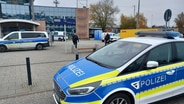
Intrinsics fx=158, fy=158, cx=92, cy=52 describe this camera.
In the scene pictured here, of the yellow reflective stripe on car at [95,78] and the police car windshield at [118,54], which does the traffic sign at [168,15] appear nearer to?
the police car windshield at [118,54]

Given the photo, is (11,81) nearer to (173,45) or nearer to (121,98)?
(121,98)

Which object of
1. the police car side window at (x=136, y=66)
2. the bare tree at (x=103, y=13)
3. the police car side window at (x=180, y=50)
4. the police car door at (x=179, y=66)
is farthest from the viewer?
the bare tree at (x=103, y=13)

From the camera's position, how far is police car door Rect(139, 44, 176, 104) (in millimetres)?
2975

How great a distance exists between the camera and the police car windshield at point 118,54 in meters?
3.13

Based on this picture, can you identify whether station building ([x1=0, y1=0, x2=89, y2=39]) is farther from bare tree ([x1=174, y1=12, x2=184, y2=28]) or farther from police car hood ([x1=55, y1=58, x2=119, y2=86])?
→ bare tree ([x1=174, y1=12, x2=184, y2=28])

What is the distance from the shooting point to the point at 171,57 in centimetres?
338

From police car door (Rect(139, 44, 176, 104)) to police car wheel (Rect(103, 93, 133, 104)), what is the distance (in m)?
0.27

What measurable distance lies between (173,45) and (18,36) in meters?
13.2

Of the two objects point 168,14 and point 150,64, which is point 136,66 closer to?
point 150,64

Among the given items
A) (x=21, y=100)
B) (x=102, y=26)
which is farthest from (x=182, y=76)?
(x=102, y=26)

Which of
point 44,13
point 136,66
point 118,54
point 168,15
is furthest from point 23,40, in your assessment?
point 44,13

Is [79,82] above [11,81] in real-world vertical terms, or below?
above

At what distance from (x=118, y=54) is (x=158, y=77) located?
93 centimetres

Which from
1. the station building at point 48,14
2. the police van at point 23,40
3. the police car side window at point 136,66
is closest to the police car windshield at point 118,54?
the police car side window at point 136,66
